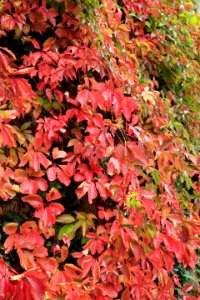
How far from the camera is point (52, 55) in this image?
1.88 metres

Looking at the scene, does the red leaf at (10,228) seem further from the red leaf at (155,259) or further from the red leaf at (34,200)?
the red leaf at (155,259)

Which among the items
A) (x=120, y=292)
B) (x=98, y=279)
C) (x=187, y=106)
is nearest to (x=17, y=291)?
(x=98, y=279)

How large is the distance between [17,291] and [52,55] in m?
1.20

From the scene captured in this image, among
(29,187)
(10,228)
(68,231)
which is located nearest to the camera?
(10,228)

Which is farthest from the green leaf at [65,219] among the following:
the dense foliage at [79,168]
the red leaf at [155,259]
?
the red leaf at [155,259]

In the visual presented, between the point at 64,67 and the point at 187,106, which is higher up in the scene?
the point at 64,67

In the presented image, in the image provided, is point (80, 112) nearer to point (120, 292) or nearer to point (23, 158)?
point (23, 158)

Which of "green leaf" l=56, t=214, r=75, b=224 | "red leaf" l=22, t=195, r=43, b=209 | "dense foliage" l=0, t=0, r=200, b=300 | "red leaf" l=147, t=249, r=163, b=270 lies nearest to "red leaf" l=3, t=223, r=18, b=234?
"dense foliage" l=0, t=0, r=200, b=300

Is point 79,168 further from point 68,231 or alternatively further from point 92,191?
point 68,231

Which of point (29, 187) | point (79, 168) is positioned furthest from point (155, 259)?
point (29, 187)

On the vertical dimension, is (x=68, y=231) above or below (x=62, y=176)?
below

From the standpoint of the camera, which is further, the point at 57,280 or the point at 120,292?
the point at 120,292

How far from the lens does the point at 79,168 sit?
1.78 m

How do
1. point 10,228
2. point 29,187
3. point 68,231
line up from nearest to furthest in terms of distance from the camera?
point 10,228 < point 29,187 < point 68,231
